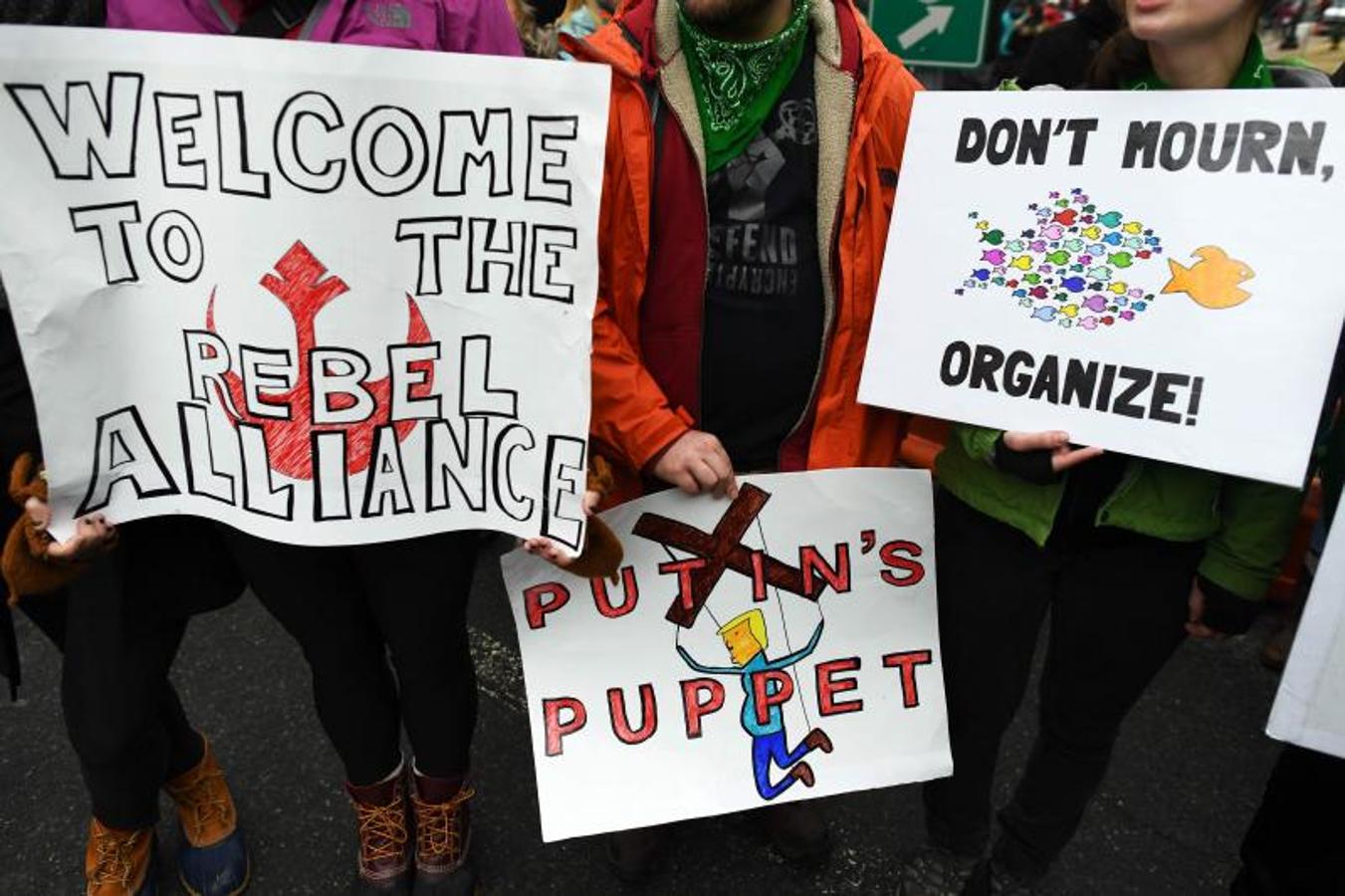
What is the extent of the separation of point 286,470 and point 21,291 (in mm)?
393

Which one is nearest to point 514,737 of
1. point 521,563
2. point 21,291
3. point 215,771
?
point 215,771

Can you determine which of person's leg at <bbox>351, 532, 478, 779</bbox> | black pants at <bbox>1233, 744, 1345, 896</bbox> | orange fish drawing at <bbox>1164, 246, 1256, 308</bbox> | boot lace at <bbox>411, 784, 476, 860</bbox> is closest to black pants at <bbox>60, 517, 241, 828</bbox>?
Answer: person's leg at <bbox>351, 532, 478, 779</bbox>

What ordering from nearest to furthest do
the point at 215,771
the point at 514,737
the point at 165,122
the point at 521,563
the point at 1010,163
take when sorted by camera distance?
1. the point at 165,122
2. the point at 1010,163
3. the point at 521,563
4. the point at 215,771
5. the point at 514,737

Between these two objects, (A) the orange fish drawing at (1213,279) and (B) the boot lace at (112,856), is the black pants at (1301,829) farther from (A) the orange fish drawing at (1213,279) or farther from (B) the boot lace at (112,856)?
(B) the boot lace at (112,856)

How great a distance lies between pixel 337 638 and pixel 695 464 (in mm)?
673

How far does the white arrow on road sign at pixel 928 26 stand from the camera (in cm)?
324

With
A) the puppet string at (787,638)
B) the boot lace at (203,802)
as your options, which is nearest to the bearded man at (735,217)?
the puppet string at (787,638)

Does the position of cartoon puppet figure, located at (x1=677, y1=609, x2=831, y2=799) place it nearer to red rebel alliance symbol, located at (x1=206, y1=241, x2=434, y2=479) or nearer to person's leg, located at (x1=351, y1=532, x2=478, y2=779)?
person's leg, located at (x1=351, y1=532, x2=478, y2=779)

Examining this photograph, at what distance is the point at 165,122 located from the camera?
4.01ft

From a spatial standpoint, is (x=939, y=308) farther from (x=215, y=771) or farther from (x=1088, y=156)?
(x=215, y=771)

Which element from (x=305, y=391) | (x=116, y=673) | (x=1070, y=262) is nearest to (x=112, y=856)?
(x=116, y=673)

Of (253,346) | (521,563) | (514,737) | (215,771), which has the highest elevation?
(253,346)

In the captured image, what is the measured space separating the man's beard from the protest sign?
28 centimetres

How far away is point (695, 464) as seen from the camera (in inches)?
59.0
